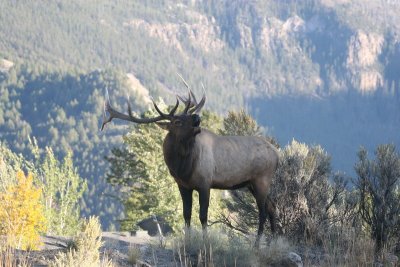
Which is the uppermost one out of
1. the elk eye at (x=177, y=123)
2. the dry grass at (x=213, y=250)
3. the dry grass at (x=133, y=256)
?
the elk eye at (x=177, y=123)

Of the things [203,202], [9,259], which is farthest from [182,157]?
[9,259]

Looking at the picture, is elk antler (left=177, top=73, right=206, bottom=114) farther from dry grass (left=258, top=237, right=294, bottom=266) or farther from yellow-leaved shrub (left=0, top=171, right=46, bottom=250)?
yellow-leaved shrub (left=0, top=171, right=46, bottom=250)

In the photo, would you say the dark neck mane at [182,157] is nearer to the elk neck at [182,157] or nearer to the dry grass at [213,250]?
the elk neck at [182,157]

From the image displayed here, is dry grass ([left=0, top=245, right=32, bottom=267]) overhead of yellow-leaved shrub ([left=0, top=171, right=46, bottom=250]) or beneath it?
beneath

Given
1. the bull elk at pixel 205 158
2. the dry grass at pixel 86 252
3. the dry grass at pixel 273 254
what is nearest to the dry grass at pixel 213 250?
the dry grass at pixel 273 254

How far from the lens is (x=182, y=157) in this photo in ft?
33.8

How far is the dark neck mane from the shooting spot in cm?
1027

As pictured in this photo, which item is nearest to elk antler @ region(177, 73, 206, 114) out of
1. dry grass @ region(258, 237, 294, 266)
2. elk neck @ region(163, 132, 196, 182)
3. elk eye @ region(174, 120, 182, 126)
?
elk eye @ region(174, 120, 182, 126)

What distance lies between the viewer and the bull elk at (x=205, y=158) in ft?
33.7

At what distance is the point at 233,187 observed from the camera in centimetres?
1096

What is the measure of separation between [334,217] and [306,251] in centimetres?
215

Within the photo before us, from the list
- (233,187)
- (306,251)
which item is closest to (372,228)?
(306,251)

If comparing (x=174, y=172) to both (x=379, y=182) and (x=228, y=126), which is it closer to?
(x=379, y=182)

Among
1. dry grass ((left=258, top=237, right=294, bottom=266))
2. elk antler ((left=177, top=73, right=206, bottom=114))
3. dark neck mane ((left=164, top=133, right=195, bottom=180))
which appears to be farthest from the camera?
elk antler ((left=177, top=73, right=206, bottom=114))
